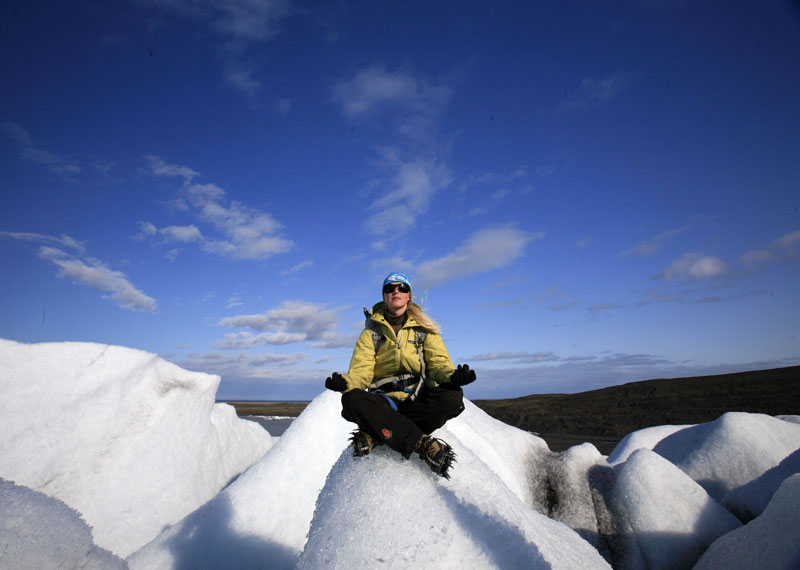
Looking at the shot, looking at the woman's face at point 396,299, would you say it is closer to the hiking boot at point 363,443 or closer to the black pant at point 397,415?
the black pant at point 397,415

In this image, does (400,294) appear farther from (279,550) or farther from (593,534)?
(593,534)

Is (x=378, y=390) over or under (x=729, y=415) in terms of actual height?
over

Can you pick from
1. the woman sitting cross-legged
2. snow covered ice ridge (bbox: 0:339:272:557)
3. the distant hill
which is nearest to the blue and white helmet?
the woman sitting cross-legged

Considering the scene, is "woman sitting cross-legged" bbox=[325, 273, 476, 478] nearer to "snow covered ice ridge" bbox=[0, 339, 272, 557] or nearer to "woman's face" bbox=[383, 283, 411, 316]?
"woman's face" bbox=[383, 283, 411, 316]

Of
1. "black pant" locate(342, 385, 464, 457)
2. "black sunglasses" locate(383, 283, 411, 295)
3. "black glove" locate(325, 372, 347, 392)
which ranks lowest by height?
"black pant" locate(342, 385, 464, 457)

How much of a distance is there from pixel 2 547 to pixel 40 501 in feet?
1.13

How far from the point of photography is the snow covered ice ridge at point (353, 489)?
8.00 feet

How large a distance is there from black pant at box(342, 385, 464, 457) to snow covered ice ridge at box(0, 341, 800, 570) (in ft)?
0.71

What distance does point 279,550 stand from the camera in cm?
454

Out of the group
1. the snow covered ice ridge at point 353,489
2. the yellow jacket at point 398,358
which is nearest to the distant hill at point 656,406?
the snow covered ice ridge at point 353,489

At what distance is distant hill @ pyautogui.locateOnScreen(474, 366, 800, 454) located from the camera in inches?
791

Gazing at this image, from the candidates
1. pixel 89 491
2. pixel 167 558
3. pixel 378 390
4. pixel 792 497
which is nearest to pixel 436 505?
pixel 378 390

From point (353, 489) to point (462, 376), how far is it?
908mm

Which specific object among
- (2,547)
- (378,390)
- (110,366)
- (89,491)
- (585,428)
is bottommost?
(585,428)
